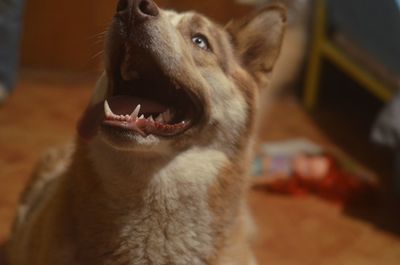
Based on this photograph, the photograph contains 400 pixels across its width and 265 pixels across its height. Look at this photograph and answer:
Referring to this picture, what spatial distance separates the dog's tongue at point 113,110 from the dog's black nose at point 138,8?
0.72 feet

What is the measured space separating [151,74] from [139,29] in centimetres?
17

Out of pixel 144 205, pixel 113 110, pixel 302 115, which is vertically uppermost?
pixel 113 110

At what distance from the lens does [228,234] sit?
155 centimetres

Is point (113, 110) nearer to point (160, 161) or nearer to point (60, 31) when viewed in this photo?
point (160, 161)

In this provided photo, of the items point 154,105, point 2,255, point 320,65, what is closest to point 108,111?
point 154,105

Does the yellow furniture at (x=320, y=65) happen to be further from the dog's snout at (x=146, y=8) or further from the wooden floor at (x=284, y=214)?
the dog's snout at (x=146, y=8)

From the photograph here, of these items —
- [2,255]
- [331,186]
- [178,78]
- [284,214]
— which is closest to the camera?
[178,78]

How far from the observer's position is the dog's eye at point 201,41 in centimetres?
154

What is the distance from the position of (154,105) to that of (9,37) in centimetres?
194

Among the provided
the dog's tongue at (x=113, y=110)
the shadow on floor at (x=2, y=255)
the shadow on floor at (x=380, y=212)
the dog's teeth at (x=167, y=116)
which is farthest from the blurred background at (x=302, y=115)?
the dog's teeth at (x=167, y=116)

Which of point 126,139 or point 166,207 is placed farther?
point 166,207

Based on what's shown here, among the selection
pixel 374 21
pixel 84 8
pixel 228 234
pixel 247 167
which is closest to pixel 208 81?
pixel 247 167

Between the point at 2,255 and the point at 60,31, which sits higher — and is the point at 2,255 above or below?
above

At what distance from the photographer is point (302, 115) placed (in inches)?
143
